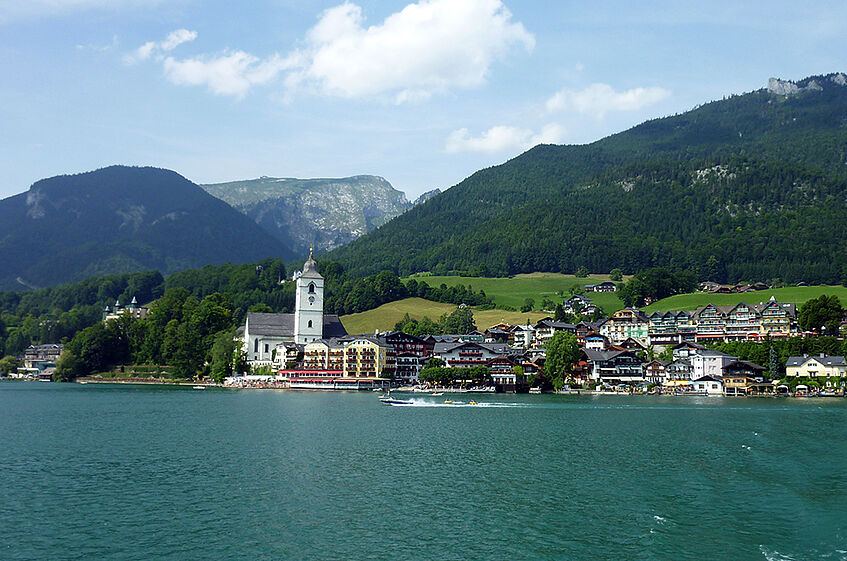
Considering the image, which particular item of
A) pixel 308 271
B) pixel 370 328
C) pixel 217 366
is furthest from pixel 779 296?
pixel 217 366

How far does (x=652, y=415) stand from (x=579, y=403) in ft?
63.5

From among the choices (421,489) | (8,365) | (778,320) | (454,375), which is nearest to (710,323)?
(778,320)

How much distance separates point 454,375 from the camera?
135 meters

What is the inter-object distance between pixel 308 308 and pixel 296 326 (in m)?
4.65

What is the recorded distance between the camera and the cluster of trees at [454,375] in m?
→ 134

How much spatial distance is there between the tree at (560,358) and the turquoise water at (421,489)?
5441 centimetres

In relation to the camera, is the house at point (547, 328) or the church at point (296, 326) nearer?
the house at point (547, 328)

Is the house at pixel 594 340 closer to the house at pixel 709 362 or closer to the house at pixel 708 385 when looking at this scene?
the house at pixel 709 362

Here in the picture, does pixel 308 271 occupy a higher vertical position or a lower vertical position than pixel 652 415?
higher

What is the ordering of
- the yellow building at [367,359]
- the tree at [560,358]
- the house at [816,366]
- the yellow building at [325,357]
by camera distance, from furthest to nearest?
the yellow building at [325,357] < the yellow building at [367,359] < the tree at [560,358] < the house at [816,366]

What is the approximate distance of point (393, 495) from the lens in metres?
38.4

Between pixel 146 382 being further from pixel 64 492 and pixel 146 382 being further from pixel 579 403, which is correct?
pixel 64 492

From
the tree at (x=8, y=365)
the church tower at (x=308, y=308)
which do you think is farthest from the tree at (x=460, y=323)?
the tree at (x=8, y=365)

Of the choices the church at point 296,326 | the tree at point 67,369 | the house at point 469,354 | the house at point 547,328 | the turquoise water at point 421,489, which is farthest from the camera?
the church at point 296,326
